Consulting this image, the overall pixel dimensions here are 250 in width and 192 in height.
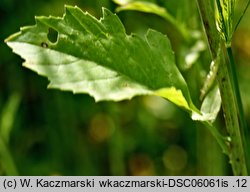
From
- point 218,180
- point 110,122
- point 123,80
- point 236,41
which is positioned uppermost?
point 236,41

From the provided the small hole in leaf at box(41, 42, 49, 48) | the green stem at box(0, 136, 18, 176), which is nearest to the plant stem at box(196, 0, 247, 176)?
the small hole in leaf at box(41, 42, 49, 48)

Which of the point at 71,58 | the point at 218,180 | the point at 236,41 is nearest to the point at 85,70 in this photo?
the point at 71,58

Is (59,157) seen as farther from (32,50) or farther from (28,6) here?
(32,50)

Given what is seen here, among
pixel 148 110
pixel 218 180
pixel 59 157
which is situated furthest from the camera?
pixel 148 110

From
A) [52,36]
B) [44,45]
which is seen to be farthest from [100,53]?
[52,36]

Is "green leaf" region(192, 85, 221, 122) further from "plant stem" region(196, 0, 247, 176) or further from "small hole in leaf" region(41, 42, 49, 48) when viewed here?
"small hole in leaf" region(41, 42, 49, 48)

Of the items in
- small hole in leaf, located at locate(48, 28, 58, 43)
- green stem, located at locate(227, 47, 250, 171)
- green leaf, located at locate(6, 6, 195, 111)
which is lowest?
green stem, located at locate(227, 47, 250, 171)
